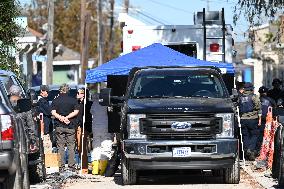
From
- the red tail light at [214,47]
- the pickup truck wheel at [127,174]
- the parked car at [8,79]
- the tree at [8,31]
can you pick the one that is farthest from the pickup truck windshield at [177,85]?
the tree at [8,31]

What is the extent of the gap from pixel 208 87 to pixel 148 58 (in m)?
2.75

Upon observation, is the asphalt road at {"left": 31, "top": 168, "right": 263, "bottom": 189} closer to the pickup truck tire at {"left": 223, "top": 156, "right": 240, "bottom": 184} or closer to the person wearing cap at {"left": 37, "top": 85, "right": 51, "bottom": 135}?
the pickup truck tire at {"left": 223, "top": 156, "right": 240, "bottom": 184}

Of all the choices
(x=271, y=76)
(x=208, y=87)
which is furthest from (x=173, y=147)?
(x=271, y=76)

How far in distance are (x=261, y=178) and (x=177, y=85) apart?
2.33 meters

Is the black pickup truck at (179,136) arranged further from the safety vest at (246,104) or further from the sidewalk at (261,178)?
the safety vest at (246,104)

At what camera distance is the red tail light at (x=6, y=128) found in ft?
40.3

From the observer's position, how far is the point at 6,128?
40.4ft

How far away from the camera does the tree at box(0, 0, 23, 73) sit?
23562 mm

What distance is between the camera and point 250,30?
23.0 m

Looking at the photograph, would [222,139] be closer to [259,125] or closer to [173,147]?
[173,147]

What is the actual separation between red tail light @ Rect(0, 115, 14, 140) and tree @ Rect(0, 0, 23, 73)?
11.0 m

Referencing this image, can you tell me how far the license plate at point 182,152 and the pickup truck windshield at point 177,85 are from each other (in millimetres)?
1518

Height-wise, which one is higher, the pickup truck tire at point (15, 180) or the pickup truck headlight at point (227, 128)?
the pickup truck headlight at point (227, 128)

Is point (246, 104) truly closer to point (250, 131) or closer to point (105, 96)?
point (250, 131)
